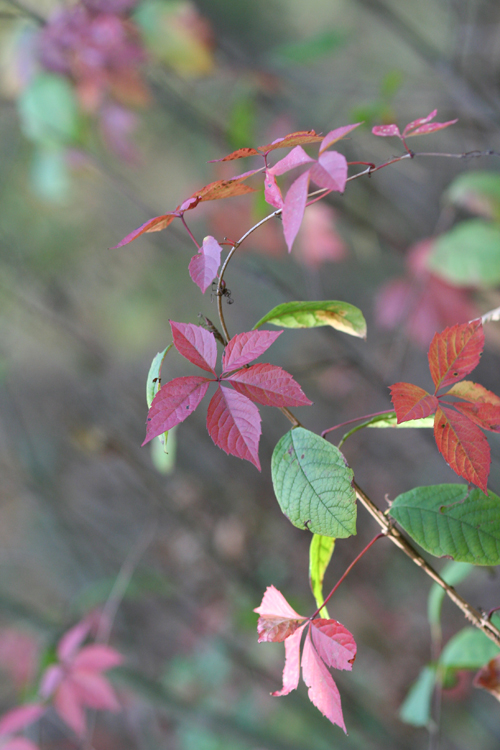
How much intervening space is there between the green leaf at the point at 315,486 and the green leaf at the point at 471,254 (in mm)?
742

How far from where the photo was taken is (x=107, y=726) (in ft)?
6.59

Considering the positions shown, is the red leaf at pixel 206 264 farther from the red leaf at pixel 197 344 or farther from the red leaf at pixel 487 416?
the red leaf at pixel 487 416

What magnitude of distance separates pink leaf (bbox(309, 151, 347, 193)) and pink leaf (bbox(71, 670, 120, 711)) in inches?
36.9

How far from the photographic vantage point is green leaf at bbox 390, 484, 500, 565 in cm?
38

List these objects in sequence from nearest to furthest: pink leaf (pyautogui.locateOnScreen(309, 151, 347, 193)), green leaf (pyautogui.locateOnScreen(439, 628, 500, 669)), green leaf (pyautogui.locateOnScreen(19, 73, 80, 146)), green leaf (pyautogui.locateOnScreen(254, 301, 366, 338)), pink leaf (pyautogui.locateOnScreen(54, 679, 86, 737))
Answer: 1. pink leaf (pyautogui.locateOnScreen(309, 151, 347, 193))
2. green leaf (pyautogui.locateOnScreen(254, 301, 366, 338))
3. green leaf (pyautogui.locateOnScreen(439, 628, 500, 669))
4. pink leaf (pyautogui.locateOnScreen(54, 679, 86, 737))
5. green leaf (pyautogui.locateOnScreen(19, 73, 80, 146))

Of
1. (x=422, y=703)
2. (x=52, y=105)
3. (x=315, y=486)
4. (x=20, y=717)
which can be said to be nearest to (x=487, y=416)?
(x=315, y=486)

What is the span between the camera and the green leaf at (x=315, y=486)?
1.16 ft

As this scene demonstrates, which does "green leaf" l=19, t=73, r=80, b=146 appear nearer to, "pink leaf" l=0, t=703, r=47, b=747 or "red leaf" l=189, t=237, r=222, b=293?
"red leaf" l=189, t=237, r=222, b=293

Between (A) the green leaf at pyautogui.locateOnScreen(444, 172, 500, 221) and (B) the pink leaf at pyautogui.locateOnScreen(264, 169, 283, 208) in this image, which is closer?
(B) the pink leaf at pyautogui.locateOnScreen(264, 169, 283, 208)

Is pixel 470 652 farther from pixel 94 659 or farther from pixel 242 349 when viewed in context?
pixel 94 659

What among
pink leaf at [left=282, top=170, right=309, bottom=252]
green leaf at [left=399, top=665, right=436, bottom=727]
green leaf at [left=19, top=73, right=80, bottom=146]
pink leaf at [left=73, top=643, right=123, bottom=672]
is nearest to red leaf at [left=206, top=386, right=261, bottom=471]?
pink leaf at [left=282, top=170, right=309, bottom=252]

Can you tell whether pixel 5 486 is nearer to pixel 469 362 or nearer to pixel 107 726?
pixel 107 726

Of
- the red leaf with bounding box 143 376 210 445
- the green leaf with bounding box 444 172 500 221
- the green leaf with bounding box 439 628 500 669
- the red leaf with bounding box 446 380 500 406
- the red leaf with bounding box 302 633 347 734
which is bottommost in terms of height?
the green leaf with bounding box 439 628 500 669

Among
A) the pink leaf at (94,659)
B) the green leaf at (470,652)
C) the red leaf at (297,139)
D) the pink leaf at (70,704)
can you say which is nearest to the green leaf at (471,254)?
the green leaf at (470,652)
